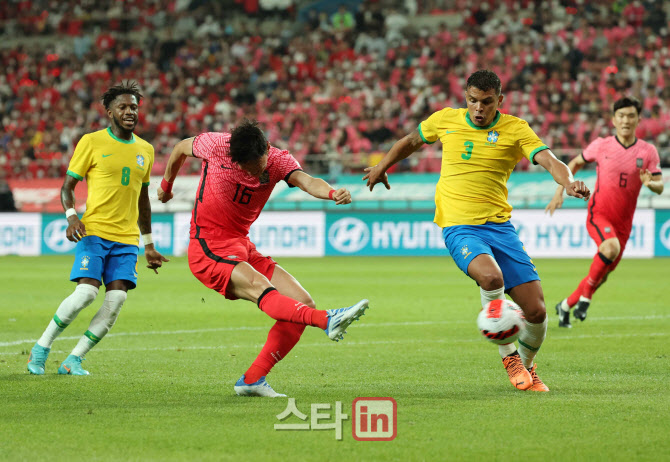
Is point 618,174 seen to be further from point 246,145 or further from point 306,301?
point 246,145

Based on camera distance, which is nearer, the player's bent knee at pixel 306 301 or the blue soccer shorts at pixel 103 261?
the player's bent knee at pixel 306 301

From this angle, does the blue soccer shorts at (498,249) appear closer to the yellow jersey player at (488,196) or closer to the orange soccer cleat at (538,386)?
the yellow jersey player at (488,196)

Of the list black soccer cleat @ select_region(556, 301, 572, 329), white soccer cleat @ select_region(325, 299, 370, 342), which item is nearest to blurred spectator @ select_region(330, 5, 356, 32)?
black soccer cleat @ select_region(556, 301, 572, 329)

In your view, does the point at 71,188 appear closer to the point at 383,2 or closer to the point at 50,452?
the point at 50,452

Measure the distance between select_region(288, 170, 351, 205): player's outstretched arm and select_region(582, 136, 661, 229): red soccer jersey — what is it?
18.4 feet

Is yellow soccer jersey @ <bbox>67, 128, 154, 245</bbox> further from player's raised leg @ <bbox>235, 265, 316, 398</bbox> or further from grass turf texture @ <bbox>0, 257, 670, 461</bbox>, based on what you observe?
player's raised leg @ <bbox>235, 265, 316, 398</bbox>

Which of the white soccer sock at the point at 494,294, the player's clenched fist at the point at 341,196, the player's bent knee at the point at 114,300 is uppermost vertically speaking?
the player's clenched fist at the point at 341,196

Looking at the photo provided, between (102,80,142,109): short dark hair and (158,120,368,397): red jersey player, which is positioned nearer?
(158,120,368,397): red jersey player

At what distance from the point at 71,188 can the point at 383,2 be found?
87.7 feet

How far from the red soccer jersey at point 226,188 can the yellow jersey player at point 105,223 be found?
1.16 metres

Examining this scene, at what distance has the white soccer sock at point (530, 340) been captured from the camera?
266 inches

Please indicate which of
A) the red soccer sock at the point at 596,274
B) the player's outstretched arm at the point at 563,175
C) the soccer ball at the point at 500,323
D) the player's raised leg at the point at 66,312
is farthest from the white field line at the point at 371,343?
the player's outstretched arm at the point at 563,175

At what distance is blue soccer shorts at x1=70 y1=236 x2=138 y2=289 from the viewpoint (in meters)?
7.41

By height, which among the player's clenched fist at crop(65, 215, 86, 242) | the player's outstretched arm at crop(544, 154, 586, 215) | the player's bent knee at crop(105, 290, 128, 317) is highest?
the player's outstretched arm at crop(544, 154, 586, 215)
